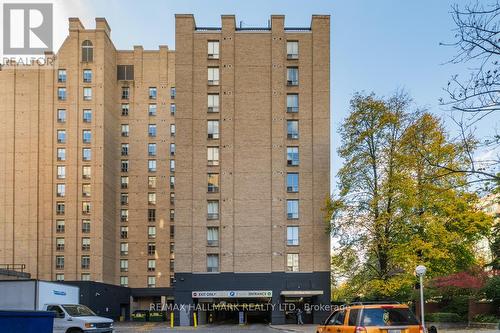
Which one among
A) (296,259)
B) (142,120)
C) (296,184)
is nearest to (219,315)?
(296,259)

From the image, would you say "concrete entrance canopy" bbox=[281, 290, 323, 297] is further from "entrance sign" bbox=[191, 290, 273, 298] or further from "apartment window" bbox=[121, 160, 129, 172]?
"apartment window" bbox=[121, 160, 129, 172]

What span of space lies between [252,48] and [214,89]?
5.31 m

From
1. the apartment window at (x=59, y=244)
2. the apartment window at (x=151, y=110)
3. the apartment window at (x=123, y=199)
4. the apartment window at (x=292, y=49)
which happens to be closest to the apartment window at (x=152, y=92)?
the apartment window at (x=151, y=110)

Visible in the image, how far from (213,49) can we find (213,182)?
1262 centimetres

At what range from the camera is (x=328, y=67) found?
59.3m

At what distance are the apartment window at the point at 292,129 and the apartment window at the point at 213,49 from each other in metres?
9.26

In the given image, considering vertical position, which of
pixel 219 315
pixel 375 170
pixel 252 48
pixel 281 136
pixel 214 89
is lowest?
pixel 219 315

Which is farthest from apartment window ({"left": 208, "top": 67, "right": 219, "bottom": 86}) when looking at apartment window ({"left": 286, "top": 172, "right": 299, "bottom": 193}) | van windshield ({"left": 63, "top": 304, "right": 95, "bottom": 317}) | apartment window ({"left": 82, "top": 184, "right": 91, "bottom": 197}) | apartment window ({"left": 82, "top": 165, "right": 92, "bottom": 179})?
van windshield ({"left": 63, "top": 304, "right": 95, "bottom": 317})

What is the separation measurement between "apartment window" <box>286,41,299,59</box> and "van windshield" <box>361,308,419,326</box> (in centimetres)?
4624

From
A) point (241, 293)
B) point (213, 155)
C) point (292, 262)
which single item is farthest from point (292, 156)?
point (241, 293)

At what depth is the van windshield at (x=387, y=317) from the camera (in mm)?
15148

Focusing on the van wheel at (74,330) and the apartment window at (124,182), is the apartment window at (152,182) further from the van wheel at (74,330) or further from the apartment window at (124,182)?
the van wheel at (74,330)

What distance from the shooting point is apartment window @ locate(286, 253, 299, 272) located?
56500mm

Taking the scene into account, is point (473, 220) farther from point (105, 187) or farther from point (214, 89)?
point (105, 187)
